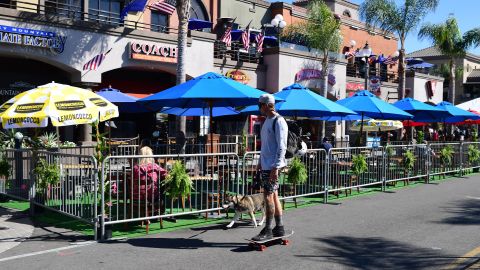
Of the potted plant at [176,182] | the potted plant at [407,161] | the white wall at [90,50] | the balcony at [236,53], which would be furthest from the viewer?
the balcony at [236,53]

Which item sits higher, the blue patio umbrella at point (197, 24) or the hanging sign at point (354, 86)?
the blue patio umbrella at point (197, 24)

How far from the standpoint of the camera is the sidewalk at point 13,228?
7.12 metres

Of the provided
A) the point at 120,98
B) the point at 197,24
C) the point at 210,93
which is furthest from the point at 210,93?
the point at 197,24

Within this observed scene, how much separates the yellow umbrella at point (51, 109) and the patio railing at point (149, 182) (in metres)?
0.63

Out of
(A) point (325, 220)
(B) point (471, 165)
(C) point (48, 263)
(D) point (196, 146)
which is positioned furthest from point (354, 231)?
(B) point (471, 165)

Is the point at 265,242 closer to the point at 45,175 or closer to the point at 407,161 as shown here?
the point at 45,175

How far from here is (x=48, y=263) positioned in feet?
19.8

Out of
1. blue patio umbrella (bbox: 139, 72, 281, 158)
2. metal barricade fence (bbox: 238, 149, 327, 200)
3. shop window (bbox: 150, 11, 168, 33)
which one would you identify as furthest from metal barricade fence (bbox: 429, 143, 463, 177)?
shop window (bbox: 150, 11, 168, 33)

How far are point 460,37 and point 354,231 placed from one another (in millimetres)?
32256

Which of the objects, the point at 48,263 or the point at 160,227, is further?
the point at 160,227

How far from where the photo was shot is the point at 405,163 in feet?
46.2

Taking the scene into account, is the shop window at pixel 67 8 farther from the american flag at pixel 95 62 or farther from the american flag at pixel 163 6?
the american flag at pixel 163 6

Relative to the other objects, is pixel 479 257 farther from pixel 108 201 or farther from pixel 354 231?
pixel 108 201

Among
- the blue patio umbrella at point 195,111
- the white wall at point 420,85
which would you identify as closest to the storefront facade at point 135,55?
the blue patio umbrella at point 195,111
